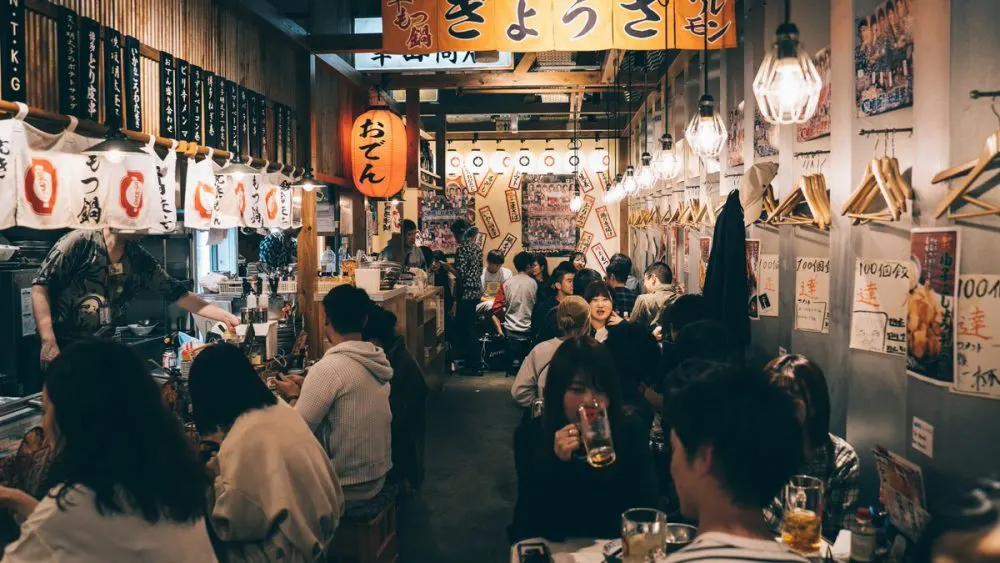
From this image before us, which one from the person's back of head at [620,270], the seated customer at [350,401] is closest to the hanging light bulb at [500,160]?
the person's back of head at [620,270]

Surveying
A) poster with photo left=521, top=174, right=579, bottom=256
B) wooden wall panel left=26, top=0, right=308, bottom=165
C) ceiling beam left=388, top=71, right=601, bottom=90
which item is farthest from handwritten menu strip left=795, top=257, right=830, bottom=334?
poster with photo left=521, top=174, right=579, bottom=256

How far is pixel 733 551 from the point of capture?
198 centimetres

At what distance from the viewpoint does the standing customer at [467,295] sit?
558 inches

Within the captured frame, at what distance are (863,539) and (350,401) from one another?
304 centimetres

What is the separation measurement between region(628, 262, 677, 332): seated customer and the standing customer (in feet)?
17.5

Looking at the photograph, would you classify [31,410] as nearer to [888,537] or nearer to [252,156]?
[252,156]

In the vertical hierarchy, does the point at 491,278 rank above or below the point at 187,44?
below

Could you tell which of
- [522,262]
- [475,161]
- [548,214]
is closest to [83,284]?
[522,262]

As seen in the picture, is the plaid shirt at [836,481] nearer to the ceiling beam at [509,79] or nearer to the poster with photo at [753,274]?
the poster with photo at [753,274]

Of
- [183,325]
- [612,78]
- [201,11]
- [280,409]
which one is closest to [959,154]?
[280,409]

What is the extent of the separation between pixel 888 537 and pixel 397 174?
7742 millimetres

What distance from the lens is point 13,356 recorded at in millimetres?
8508

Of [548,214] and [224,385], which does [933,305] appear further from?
[548,214]

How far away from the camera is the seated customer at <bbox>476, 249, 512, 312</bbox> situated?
14.8 metres
